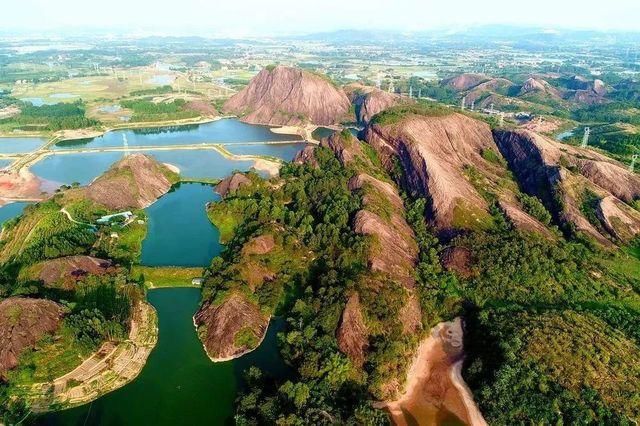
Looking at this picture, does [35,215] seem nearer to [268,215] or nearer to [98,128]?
[268,215]

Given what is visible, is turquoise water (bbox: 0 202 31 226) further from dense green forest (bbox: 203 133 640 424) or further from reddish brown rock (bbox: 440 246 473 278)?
reddish brown rock (bbox: 440 246 473 278)

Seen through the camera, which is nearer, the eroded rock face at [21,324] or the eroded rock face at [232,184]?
the eroded rock face at [21,324]

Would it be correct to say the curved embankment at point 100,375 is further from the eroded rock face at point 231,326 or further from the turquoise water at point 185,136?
the turquoise water at point 185,136

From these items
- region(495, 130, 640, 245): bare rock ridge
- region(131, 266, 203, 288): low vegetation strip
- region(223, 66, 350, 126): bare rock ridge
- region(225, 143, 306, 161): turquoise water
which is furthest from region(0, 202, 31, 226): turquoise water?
region(495, 130, 640, 245): bare rock ridge

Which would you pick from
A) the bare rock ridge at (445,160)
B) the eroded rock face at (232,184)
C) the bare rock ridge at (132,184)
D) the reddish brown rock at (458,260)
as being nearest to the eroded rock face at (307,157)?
the bare rock ridge at (445,160)

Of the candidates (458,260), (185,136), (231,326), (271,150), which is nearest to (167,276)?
(231,326)

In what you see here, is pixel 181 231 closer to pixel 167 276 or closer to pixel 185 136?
pixel 167 276

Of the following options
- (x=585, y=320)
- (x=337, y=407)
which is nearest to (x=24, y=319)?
(x=337, y=407)
